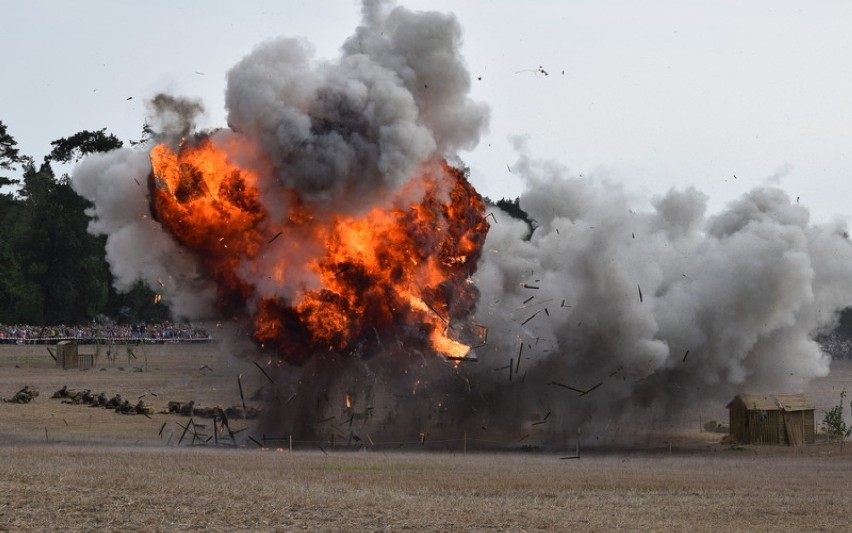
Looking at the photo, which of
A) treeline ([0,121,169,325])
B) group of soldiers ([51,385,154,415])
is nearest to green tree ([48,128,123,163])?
treeline ([0,121,169,325])

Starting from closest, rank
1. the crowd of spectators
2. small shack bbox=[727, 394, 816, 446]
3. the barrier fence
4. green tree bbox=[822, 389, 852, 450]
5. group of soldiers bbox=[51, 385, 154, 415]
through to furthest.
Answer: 1. small shack bbox=[727, 394, 816, 446]
2. green tree bbox=[822, 389, 852, 450]
3. group of soldiers bbox=[51, 385, 154, 415]
4. the barrier fence
5. the crowd of spectators

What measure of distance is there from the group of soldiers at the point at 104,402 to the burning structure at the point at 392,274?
13.3 meters

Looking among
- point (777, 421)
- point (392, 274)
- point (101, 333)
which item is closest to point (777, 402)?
point (777, 421)

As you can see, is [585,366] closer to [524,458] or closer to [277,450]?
[524,458]

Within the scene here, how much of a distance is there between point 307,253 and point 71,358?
45.8 m

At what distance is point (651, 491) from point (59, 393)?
3868 centimetres

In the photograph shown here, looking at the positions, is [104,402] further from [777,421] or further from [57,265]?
[57,265]

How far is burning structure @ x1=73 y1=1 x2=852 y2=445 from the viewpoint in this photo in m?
45.6

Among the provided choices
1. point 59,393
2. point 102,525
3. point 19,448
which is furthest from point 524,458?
point 59,393

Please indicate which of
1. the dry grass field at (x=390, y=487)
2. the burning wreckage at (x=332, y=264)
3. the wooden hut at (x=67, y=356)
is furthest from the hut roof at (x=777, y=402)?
the wooden hut at (x=67, y=356)

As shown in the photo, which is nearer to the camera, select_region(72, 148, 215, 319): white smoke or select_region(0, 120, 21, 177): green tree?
select_region(72, 148, 215, 319): white smoke

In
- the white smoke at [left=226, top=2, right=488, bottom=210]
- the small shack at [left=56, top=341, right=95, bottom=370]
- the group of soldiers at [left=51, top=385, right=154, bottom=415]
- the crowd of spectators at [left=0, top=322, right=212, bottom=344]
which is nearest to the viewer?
the white smoke at [left=226, top=2, right=488, bottom=210]

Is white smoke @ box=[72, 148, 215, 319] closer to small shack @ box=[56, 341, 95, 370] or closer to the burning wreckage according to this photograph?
the burning wreckage

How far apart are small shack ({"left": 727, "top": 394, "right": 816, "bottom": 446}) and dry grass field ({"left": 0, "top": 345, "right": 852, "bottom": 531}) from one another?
976 mm
